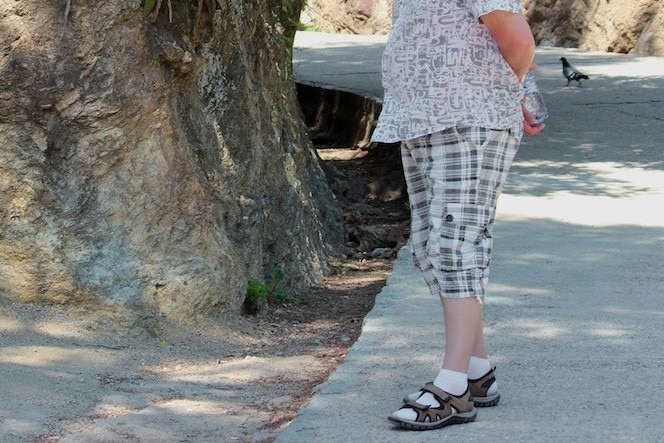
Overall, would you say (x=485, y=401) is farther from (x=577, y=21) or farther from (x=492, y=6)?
(x=577, y=21)

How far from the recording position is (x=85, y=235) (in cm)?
519

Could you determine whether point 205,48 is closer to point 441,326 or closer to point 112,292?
point 112,292

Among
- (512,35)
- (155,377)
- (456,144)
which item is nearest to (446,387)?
(456,144)

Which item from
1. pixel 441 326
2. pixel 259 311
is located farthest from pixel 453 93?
pixel 259 311

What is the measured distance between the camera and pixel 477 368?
4023mm

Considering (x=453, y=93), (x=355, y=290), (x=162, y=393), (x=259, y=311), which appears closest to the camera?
(x=453, y=93)

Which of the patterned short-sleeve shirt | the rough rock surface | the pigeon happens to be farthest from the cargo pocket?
the rough rock surface

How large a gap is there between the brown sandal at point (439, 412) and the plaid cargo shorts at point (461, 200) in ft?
1.09

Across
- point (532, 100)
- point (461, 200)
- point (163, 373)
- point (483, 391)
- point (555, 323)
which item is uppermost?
point (532, 100)

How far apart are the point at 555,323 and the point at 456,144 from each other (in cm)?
167

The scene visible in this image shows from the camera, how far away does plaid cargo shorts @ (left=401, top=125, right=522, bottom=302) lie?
3.76 metres

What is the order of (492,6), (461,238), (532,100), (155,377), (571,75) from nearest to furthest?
(492,6) < (461,238) < (532,100) < (155,377) < (571,75)

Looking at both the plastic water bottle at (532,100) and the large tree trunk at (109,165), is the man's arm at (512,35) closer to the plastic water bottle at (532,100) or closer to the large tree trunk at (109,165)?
the plastic water bottle at (532,100)

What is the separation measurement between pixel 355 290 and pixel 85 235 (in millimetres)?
2264
